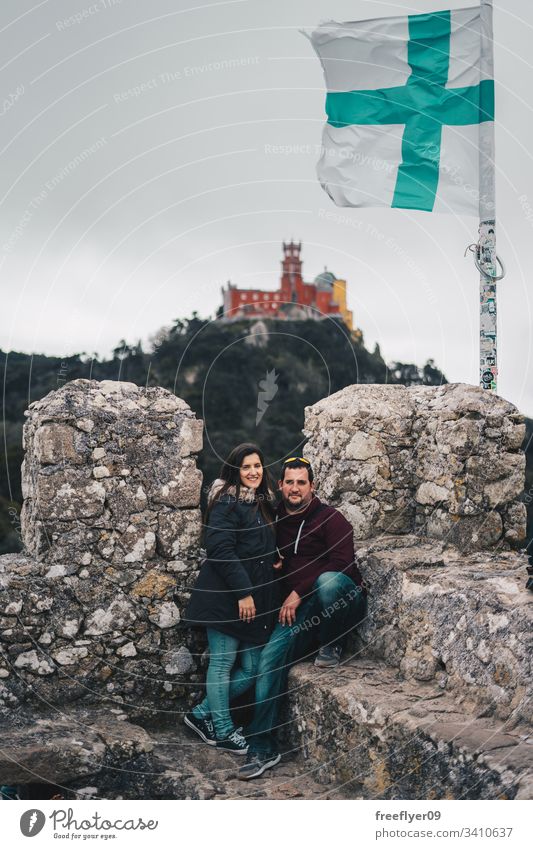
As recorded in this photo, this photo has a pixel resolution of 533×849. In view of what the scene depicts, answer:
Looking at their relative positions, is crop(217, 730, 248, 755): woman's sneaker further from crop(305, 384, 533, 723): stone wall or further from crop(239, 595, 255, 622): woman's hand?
crop(305, 384, 533, 723): stone wall

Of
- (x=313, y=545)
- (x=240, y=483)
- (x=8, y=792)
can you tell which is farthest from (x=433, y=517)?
(x=8, y=792)

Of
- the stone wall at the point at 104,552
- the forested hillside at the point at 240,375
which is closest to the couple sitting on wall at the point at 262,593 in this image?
the stone wall at the point at 104,552

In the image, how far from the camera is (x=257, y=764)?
4234mm

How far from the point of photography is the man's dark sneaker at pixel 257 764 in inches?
165

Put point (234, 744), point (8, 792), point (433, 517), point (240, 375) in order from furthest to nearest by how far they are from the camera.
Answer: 1. point (240, 375)
2. point (433, 517)
3. point (234, 744)
4. point (8, 792)

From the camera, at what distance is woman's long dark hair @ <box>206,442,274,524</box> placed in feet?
15.3

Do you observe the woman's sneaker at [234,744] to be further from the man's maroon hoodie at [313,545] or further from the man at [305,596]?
the man's maroon hoodie at [313,545]

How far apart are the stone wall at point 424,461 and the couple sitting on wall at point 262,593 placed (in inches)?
23.2

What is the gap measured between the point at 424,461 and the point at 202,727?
2.10 m

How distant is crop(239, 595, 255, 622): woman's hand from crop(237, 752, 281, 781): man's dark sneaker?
711 millimetres

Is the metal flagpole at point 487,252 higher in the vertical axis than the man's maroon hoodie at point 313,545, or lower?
higher

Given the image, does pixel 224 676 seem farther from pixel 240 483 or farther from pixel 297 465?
pixel 297 465

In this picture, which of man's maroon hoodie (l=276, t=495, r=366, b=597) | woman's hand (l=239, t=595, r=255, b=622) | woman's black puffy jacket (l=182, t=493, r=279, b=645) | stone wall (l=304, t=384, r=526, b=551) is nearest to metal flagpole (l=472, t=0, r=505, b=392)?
stone wall (l=304, t=384, r=526, b=551)
